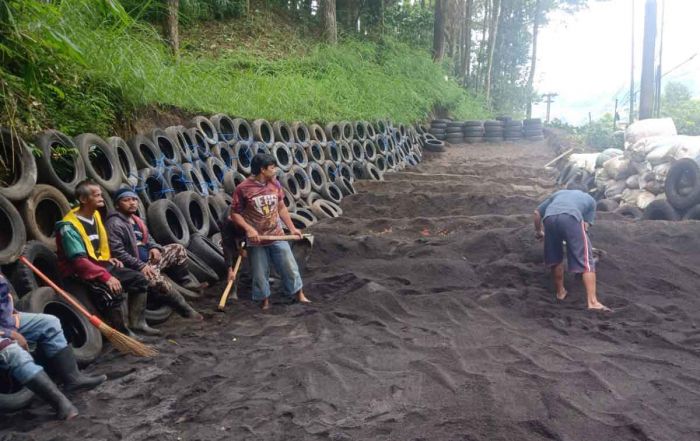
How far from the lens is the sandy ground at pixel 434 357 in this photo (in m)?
3.17

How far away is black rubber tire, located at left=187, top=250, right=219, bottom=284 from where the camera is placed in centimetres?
610

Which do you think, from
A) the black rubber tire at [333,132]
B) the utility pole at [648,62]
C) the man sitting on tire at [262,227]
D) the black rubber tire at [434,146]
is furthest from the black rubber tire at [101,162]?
the utility pole at [648,62]

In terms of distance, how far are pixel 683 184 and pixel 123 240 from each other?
8.09m

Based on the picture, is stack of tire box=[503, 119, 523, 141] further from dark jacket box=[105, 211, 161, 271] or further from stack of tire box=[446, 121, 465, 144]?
dark jacket box=[105, 211, 161, 271]

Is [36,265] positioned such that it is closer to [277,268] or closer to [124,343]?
[124,343]

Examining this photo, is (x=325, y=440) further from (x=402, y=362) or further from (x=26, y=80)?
(x=26, y=80)

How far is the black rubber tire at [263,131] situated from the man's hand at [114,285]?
555 cm

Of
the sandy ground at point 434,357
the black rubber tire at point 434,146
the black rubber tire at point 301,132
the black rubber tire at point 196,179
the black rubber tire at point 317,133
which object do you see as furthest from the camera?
the black rubber tire at point 434,146

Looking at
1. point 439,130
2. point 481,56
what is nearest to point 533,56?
point 481,56

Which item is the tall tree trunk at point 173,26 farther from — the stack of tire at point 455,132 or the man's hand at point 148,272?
the stack of tire at point 455,132

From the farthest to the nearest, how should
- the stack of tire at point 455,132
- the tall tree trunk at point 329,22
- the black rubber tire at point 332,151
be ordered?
the stack of tire at point 455,132
the tall tree trunk at point 329,22
the black rubber tire at point 332,151

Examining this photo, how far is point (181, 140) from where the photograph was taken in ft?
25.5

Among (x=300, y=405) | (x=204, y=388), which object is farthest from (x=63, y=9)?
(x=300, y=405)

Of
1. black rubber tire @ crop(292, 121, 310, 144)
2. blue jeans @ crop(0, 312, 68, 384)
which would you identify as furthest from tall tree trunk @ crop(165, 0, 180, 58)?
blue jeans @ crop(0, 312, 68, 384)
